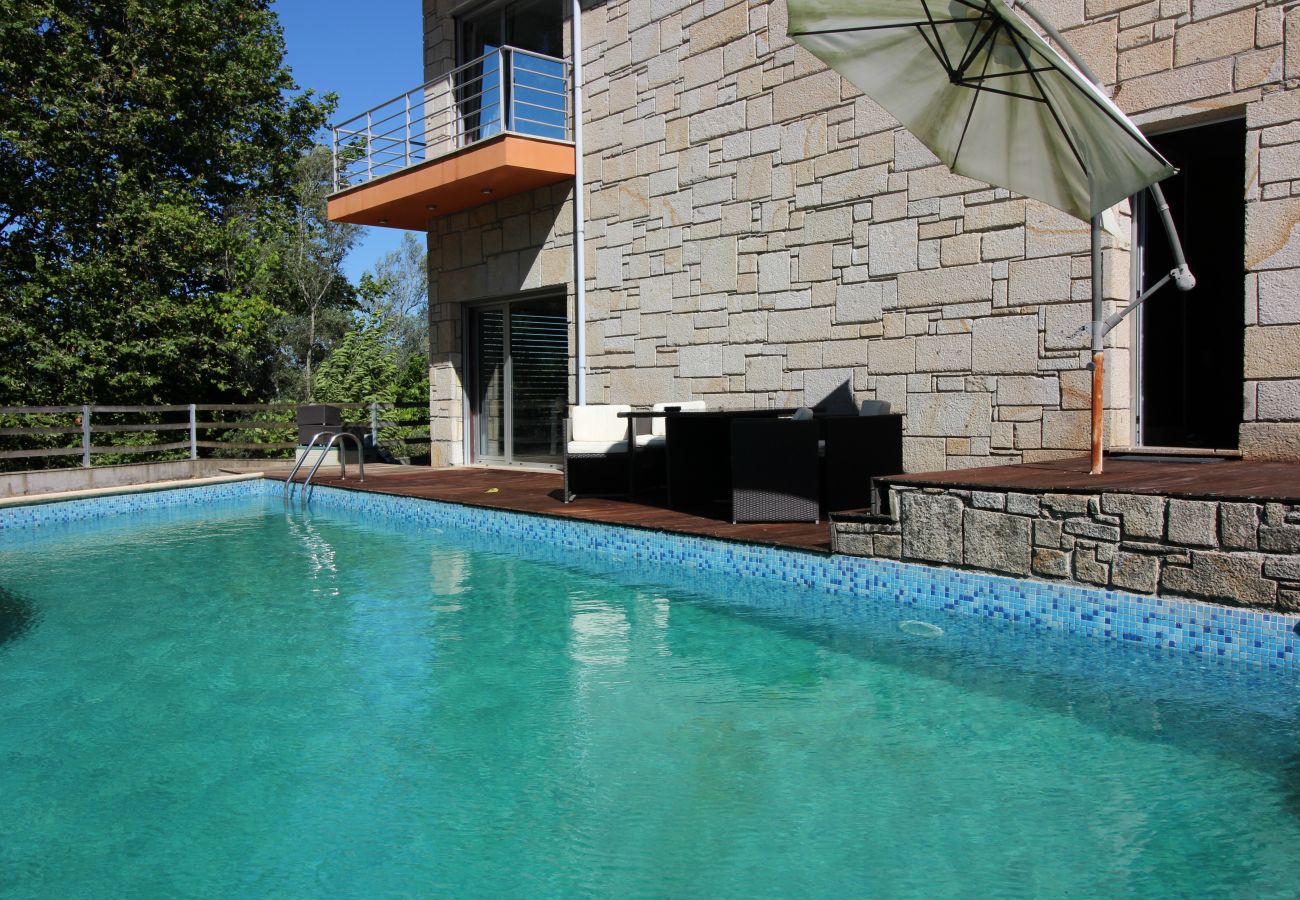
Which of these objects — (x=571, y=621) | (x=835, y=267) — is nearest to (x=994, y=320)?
(x=835, y=267)

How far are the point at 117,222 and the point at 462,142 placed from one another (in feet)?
27.2

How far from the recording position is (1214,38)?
18.7 ft

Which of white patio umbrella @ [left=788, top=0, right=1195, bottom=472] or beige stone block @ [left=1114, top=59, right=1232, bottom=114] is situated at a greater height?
beige stone block @ [left=1114, top=59, right=1232, bottom=114]

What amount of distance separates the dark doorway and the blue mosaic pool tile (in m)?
3.70

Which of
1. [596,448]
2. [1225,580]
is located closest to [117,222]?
[596,448]

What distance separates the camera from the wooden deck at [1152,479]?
3900 mm

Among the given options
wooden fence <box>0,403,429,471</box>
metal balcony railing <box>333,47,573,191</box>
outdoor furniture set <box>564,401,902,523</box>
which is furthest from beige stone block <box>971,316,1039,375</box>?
wooden fence <box>0,403,429,471</box>

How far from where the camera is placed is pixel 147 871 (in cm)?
236

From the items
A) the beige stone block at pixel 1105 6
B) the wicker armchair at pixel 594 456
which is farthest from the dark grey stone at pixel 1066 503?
the wicker armchair at pixel 594 456

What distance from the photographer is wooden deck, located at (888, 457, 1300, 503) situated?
390cm

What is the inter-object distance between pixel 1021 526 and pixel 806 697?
1.52m

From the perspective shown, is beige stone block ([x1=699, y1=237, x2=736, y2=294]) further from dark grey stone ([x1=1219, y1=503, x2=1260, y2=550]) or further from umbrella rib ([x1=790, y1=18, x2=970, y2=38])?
dark grey stone ([x1=1219, y1=503, x2=1260, y2=550])

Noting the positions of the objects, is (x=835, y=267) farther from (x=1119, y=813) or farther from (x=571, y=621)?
(x=1119, y=813)

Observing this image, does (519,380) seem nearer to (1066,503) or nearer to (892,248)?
(892,248)
